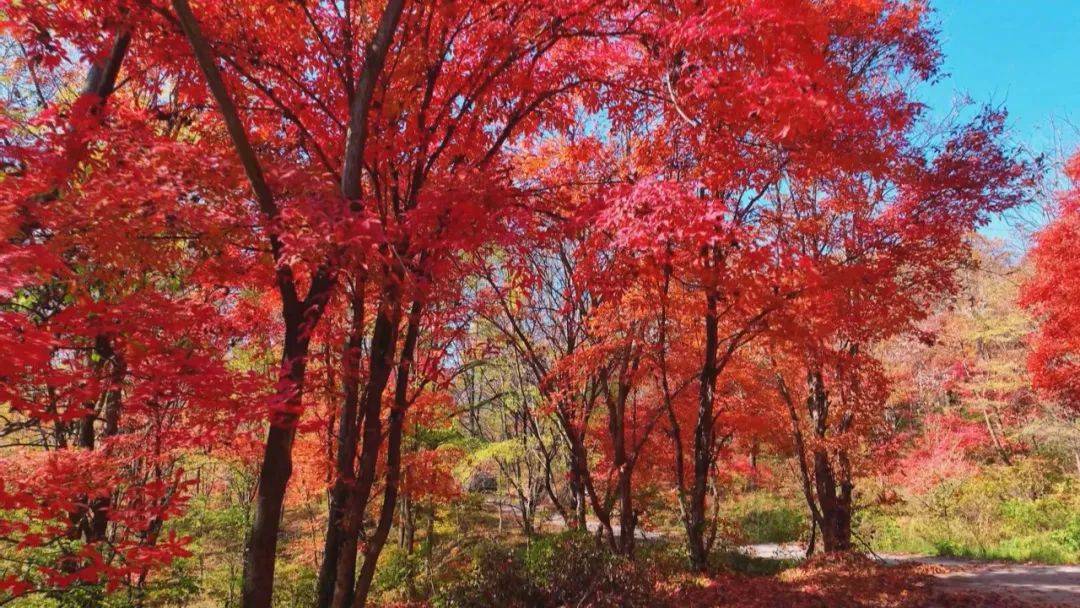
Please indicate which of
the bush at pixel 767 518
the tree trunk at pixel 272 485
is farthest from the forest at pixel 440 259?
the bush at pixel 767 518

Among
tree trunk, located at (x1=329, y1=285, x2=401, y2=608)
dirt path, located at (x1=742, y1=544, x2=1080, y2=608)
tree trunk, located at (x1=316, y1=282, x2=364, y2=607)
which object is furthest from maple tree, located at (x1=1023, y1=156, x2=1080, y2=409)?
tree trunk, located at (x1=316, y1=282, x2=364, y2=607)

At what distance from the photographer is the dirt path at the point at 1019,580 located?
7.94 metres

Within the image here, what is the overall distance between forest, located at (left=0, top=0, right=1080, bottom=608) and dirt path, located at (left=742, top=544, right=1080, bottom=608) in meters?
0.14

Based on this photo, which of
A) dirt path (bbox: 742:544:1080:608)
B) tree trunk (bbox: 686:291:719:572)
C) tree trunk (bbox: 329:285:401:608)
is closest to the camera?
tree trunk (bbox: 329:285:401:608)

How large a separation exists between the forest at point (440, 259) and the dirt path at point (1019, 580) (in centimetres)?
14

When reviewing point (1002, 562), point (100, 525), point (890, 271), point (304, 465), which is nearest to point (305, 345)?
point (100, 525)

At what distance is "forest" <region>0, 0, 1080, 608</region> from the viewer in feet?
13.5

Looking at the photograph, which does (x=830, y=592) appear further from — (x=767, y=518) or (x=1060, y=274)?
(x=767, y=518)

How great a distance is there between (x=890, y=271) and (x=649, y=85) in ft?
19.4

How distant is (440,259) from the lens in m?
5.11

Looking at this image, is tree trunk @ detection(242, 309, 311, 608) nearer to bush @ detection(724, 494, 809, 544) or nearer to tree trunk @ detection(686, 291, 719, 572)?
tree trunk @ detection(686, 291, 719, 572)

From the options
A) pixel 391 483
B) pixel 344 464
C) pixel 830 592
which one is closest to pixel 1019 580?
pixel 830 592

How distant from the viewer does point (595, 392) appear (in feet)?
34.4

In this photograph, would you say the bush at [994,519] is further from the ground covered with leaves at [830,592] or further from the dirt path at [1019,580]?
the ground covered with leaves at [830,592]
